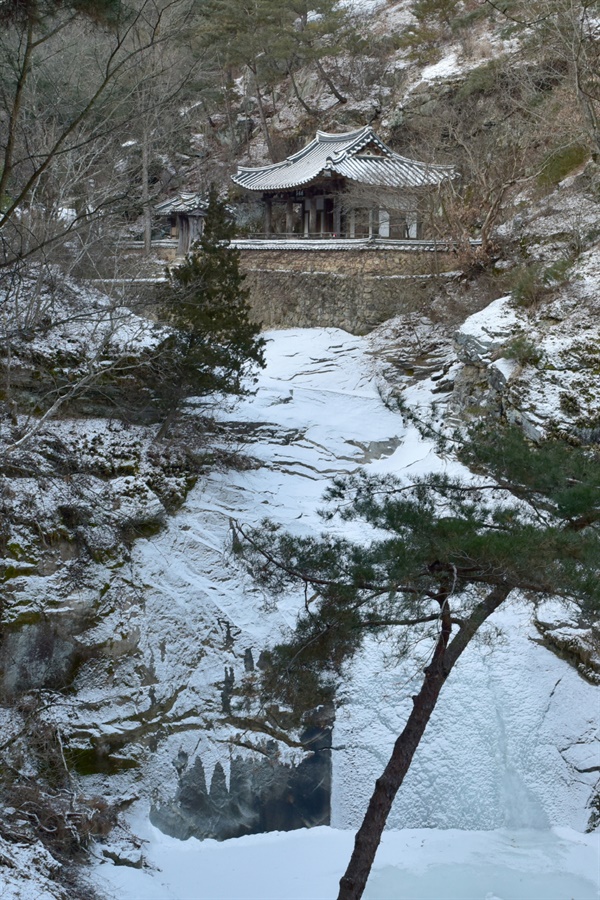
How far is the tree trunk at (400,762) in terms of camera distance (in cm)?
597

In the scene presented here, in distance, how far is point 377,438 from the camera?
585 inches

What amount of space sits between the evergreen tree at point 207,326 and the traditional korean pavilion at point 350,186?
776cm

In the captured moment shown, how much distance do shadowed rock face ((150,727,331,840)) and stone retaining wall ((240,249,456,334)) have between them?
11778mm

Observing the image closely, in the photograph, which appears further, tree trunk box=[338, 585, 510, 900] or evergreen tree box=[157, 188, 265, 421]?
evergreen tree box=[157, 188, 265, 421]

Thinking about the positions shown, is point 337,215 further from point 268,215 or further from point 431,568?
point 431,568

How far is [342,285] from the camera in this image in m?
19.3

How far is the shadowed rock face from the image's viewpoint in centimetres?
867

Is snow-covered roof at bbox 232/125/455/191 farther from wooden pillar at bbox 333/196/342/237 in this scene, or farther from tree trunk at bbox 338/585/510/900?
tree trunk at bbox 338/585/510/900

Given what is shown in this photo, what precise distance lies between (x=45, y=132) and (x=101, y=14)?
8.23 m

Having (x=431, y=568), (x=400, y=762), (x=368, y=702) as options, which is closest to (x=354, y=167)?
(x=368, y=702)

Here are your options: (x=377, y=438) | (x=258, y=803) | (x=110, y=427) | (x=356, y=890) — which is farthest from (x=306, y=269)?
(x=356, y=890)

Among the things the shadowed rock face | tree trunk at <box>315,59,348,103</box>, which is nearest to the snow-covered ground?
the shadowed rock face

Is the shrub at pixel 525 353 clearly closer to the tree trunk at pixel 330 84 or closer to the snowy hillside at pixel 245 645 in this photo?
the snowy hillside at pixel 245 645

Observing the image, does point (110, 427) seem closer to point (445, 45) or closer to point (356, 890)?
point (356, 890)
